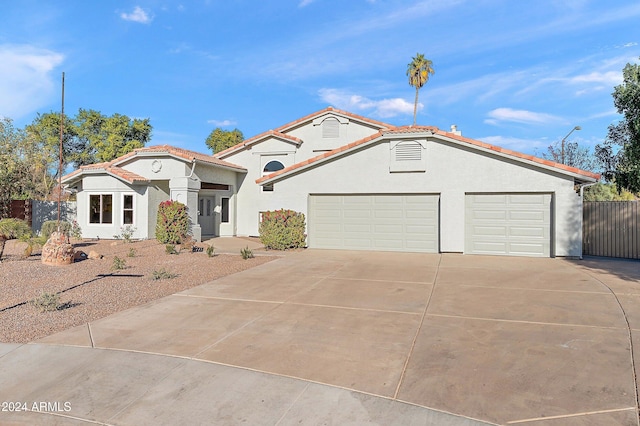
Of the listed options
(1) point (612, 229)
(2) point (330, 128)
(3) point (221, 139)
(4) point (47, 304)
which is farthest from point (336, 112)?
(3) point (221, 139)

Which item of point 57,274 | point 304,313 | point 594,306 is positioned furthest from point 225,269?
point 594,306

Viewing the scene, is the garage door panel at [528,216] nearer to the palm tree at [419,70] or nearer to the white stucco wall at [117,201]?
the white stucco wall at [117,201]

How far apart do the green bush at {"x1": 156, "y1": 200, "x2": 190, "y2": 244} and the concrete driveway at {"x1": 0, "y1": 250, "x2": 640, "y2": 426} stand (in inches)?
371

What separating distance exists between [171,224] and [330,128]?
996cm

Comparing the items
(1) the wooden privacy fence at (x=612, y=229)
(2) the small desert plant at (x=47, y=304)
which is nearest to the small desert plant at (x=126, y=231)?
(2) the small desert plant at (x=47, y=304)

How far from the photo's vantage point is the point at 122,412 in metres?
3.64

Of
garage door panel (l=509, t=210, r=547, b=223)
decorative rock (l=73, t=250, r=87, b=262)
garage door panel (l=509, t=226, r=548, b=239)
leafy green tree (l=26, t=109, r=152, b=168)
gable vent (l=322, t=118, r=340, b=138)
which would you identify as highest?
leafy green tree (l=26, t=109, r=152, b=168)

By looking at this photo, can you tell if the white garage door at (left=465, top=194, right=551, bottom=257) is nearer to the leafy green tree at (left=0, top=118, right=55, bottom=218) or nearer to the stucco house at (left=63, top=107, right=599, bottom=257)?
the stucco house at (left=63, top=107, right=599, bottom=257)

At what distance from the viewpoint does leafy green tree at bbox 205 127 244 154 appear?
46.1 meters

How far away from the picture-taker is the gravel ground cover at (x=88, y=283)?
6.35m

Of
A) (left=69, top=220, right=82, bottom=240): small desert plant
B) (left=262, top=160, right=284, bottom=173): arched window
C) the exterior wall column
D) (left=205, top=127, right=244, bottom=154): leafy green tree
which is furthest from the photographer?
(left=205, top=127, right=244, bottom=154): leafy green tree

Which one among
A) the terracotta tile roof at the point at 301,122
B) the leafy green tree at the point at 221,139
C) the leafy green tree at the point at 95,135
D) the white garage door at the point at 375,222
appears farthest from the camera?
the leafy green tree at the point at 221,139

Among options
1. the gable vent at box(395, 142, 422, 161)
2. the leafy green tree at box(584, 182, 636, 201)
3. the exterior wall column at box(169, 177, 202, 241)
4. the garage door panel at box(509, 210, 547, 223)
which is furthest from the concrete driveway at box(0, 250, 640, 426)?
the leafy green tree at box(584, 182, 636, 201)

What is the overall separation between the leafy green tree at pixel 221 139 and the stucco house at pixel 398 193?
85.6 feet
